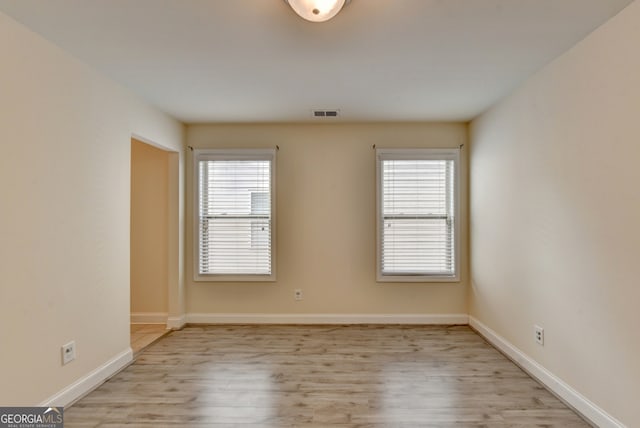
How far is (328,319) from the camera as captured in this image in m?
4.21

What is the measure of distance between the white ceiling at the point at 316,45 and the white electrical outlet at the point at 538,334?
2.08m

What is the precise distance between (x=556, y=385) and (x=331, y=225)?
261 centimetres

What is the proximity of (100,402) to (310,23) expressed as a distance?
2.96 m

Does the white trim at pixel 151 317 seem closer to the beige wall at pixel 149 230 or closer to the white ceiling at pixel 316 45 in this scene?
the beige wall at pixel 149 230

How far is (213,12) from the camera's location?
6.36 feet

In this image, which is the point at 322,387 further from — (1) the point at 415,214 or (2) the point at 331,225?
(1) the point at 415,214

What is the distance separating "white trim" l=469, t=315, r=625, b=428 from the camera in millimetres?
2084

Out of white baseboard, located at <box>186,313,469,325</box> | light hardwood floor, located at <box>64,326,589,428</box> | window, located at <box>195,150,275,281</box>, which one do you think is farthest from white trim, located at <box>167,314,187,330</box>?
window, located at <box>195,150,275,281</box>

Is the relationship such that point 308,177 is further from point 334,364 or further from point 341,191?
point 334,364

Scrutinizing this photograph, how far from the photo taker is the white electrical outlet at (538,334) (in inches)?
106

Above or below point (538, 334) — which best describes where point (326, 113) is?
above

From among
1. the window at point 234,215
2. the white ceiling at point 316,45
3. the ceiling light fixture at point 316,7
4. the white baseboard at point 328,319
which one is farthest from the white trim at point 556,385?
the ceiling light fixture at point 316,7

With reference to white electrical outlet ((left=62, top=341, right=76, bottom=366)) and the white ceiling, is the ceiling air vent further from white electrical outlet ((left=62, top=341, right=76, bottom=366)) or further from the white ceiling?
white electrical outlet ((left=62, top=341, right=76, bottom=366))

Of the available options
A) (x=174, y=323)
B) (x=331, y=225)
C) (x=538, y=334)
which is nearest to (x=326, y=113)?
(x=331, y=225)
